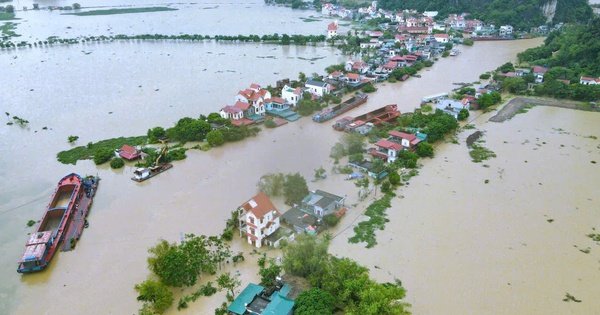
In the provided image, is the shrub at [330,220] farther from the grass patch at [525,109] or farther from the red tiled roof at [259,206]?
the grass patch at [525,109]

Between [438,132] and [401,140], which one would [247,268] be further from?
[438,132]

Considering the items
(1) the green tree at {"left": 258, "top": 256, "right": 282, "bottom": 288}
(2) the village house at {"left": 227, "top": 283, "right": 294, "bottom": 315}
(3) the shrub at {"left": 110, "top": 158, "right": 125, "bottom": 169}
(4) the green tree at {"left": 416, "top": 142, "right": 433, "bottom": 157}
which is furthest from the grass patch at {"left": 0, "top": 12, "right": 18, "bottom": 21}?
(2) the village house at {"left": 227, "top": 283, "right": 294, "bottom": 315}

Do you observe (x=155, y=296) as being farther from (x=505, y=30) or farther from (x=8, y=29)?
(x=8, y=29)

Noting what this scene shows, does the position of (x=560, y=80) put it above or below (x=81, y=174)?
above

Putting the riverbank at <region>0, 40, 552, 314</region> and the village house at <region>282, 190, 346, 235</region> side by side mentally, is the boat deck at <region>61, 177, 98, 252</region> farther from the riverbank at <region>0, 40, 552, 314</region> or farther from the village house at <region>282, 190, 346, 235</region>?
the village house at <region>282, 190, 346, 235</region>

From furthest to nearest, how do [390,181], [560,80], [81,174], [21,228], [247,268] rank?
1. [560,80]
2. [81,174]
3. [390,181]
4. [21,228]
5. [247,268]

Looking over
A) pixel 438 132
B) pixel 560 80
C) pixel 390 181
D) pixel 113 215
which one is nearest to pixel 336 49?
pixel 560 80
